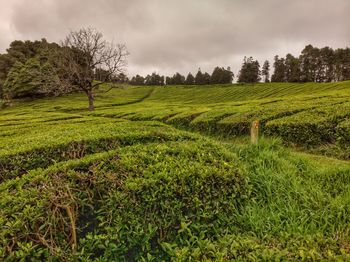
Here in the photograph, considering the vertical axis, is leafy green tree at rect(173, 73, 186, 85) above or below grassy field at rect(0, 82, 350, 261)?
above

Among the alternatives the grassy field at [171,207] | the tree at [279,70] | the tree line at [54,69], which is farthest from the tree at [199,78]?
the grassy field at [171,207]

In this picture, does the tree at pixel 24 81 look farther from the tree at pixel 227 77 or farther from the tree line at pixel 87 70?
the tree at pixel 227 77

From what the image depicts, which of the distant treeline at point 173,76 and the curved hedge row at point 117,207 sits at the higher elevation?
the distant treeline at point 173,76

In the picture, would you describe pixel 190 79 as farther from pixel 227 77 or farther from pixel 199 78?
pixel 227 77

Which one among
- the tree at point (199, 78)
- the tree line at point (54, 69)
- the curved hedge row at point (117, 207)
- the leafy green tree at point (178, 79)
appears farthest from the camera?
the leafy green tree at point (178, 79)

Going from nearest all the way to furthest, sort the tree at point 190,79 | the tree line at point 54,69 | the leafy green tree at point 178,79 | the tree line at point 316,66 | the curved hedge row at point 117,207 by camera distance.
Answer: the curved hedge row at point 117,207
the tree line at point 54,69
the tree line at point 316,66
the tree at point 190,79
the leafy green tree at point 178,79

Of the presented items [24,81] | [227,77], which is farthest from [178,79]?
[24,81]

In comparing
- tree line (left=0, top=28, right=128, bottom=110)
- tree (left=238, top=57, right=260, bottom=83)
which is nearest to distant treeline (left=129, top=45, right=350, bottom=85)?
tree (left=238, top=57, right=260, bottom=83)

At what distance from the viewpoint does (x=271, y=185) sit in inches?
211

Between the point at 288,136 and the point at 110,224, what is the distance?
28.2ft

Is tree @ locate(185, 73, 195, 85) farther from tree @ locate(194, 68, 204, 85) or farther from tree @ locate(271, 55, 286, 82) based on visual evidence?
tree @ locate(271, 55, 286, 82)

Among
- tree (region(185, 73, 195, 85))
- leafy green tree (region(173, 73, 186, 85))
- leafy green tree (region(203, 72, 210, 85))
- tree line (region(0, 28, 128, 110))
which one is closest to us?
tree line (region(0, 28, 128, 110))

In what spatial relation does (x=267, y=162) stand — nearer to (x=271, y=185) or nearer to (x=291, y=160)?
(x=291, y=160)

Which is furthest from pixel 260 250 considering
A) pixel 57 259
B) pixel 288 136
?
pixel 288 136
